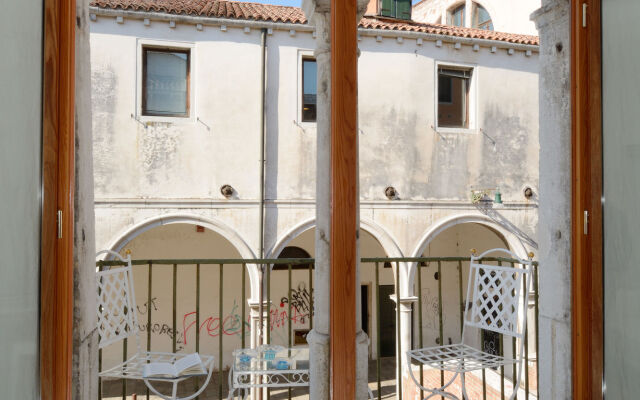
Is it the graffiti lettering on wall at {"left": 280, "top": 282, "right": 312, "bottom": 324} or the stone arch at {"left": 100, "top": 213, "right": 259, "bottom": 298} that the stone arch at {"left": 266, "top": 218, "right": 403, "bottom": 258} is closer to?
Answer: the stone arch at {"left": 100, "top": 213, "right": 259, "bottom": 298}

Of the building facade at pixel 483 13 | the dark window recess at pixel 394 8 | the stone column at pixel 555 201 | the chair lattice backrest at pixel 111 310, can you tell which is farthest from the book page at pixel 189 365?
the building facade at pixel 483 13

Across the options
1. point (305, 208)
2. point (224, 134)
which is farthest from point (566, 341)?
point (224, 134)

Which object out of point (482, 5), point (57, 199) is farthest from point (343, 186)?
point (482, 5)

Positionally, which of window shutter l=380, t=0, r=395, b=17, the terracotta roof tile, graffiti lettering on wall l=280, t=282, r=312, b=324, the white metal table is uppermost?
window shutter l=380, t=0, r=395, b=17

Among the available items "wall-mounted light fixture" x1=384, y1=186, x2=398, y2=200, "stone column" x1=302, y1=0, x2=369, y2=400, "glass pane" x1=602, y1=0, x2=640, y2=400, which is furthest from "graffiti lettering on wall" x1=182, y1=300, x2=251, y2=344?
"glass pane" x1=602, y1=0, x2=640, y2=400

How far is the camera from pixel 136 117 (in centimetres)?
759

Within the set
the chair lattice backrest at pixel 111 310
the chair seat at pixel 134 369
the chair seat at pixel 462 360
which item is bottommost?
the chair seat at pixel 134 369

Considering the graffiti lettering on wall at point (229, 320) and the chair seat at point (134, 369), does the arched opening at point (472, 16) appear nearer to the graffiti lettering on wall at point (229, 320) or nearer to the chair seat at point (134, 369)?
the graffiti lettering on wall at point (229, 320)

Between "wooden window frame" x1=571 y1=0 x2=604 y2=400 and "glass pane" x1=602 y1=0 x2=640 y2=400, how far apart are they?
0.09 ft

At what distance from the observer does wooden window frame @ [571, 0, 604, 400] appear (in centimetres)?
203

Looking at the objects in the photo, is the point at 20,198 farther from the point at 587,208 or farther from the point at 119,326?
the point at 587,208

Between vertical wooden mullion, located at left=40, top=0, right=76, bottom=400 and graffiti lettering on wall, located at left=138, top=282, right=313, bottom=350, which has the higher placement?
vertical wooden mullion, located at left=40, top=0, right=76, bottom=400

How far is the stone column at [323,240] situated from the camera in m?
2.09

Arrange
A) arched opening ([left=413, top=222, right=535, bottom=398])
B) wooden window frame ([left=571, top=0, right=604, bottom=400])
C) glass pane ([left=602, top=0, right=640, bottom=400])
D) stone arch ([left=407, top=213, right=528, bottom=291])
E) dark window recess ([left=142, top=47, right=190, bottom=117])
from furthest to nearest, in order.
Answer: arched opening ([left=413, top=222, right=535, bottom=398]), stone arch ([left=407, top=213, right=528, bottom=291]), dark window recess ([left=142, top=47, right=190, bottom=117]), wooden window frame ([left=571, top=0, right=604, bottom=400]), glass pane ([left=602, top=0, right=640, bottom=400])
